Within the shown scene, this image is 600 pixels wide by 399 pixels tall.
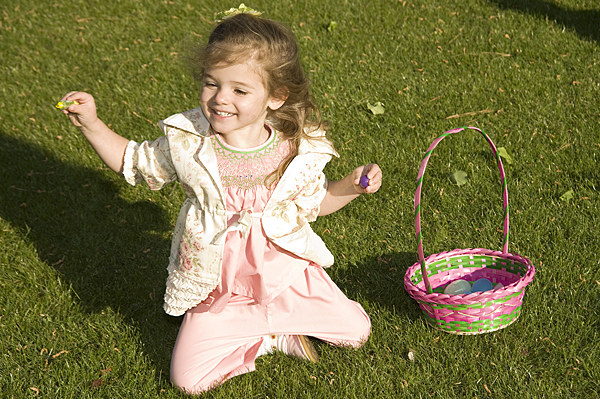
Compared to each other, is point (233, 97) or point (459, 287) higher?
point (233, 97)

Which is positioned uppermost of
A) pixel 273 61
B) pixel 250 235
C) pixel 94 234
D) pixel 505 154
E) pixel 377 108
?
pixel 273 61

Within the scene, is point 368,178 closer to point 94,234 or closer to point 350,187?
point 350,187

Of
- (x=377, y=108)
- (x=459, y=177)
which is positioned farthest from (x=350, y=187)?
(x=377, y=108)

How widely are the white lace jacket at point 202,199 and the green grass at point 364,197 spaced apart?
1.47 feet

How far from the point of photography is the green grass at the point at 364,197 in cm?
314

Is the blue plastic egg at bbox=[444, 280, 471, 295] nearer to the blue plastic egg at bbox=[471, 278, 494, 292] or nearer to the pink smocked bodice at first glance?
the blue plastic egg at bbox=[471, 278, 494, 292]

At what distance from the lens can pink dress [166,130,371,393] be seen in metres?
2.92

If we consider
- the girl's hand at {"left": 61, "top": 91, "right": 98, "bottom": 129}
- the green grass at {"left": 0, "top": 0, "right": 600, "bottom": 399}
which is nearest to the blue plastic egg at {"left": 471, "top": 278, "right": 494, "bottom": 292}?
the green grass at {"left": 0, "top": 0, "right": 600, "bottom": 399}

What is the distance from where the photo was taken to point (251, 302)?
3117 mm

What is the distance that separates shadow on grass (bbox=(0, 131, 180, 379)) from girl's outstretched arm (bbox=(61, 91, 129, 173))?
1.00m

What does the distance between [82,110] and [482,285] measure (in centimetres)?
219

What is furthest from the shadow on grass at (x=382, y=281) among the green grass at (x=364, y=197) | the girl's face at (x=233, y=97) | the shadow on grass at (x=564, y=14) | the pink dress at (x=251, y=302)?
the shadow on grass at (x=564, y=14)

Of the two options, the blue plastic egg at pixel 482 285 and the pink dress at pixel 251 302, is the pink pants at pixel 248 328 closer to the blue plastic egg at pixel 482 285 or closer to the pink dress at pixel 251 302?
the pink dress at pixel 251 302

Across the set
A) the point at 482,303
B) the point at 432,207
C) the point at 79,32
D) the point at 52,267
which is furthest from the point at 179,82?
the point at 482,303
